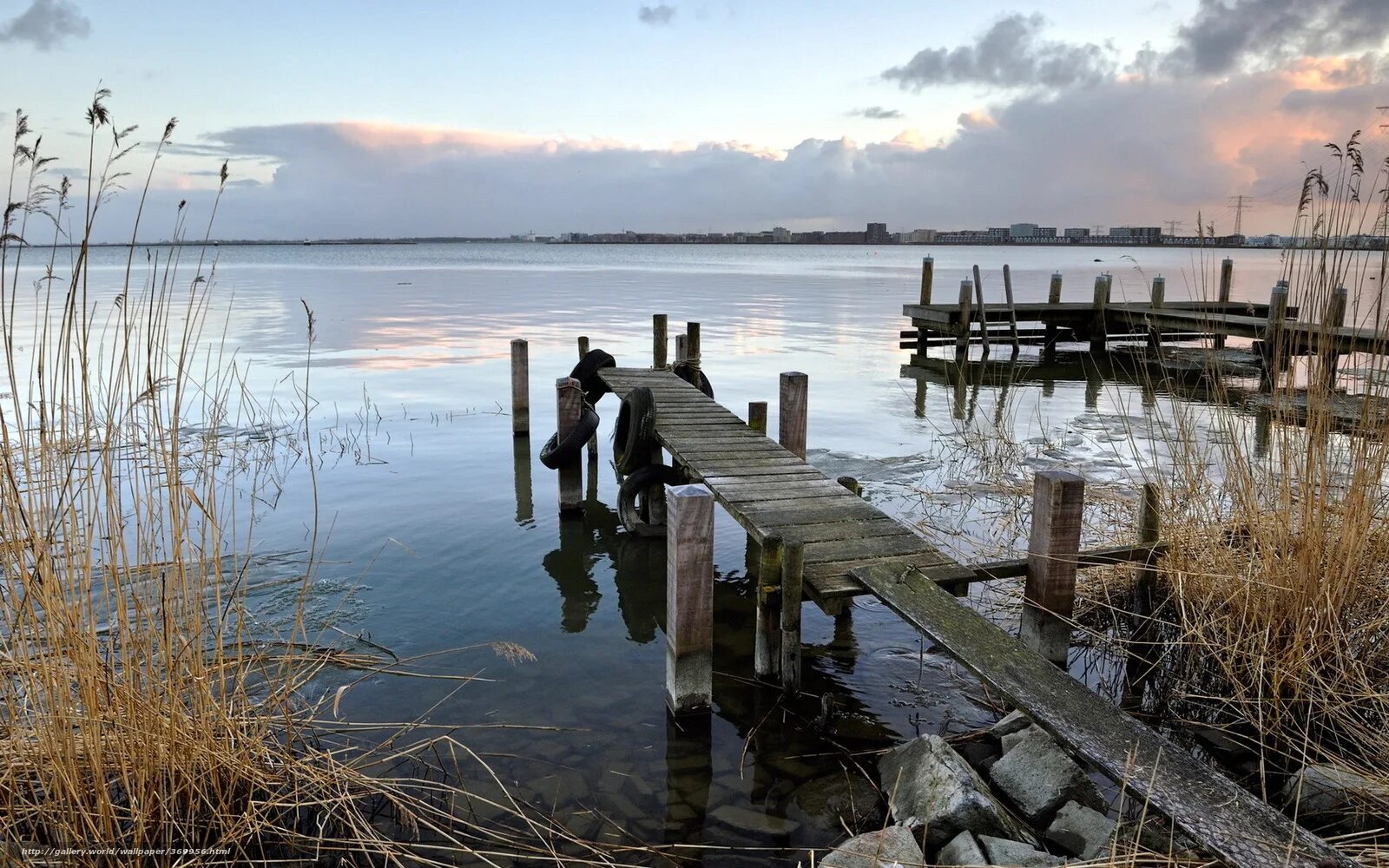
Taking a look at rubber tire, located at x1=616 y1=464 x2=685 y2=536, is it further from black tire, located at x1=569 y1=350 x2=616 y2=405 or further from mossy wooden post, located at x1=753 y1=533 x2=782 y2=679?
mossy wooden post, located at x1=753 y1=533 x2=782 y2=679

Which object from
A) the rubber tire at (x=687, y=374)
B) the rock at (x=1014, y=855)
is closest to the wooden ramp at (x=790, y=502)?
the rock at (x=1014, y=855)

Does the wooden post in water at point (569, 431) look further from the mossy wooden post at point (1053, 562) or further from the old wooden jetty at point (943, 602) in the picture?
the mossy wooden post at point (1053, 562)

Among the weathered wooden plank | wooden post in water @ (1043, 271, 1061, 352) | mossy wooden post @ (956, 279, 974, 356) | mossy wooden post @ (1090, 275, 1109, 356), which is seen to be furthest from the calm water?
wooden post in water @ (1043, 271, 1061, 352)

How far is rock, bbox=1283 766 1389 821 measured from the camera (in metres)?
3.61

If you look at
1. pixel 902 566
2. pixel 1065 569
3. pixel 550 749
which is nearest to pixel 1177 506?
pixel 1065 569

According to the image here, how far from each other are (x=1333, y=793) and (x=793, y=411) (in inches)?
210

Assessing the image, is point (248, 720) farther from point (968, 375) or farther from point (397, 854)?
point (968, 375)

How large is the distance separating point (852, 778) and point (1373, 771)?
231 cm

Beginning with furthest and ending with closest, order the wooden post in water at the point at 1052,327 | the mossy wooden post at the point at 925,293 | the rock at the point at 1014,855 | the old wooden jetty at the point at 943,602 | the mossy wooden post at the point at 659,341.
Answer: the wooden post in water at the point at 1052,327, the mossy wooden post at the point at 925,293, the mossy wooden post at the point at 659,341, the rock at the point at 1014,855, the old wooden jetty at the point at 943,602

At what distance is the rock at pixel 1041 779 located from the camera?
4.19m

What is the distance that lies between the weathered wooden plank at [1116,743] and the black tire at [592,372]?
6715mm

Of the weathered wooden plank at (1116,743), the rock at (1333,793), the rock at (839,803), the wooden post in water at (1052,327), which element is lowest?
the rock at (839,803)

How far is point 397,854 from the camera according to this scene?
4.02 metres

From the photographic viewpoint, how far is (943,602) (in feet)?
16.4
